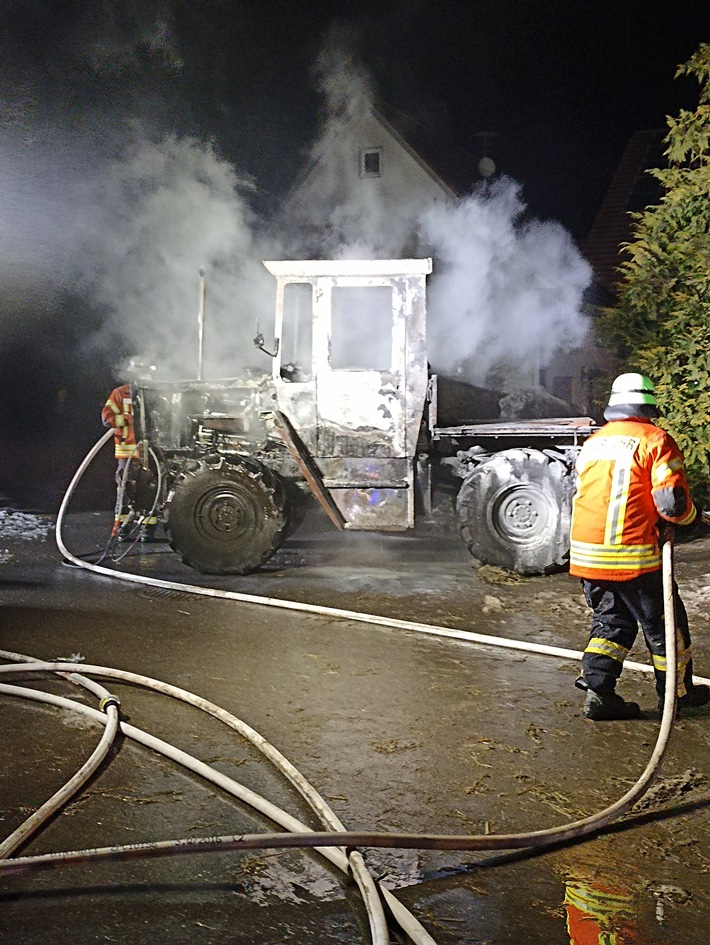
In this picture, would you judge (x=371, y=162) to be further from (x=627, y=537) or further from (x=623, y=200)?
(x=627, y=537)

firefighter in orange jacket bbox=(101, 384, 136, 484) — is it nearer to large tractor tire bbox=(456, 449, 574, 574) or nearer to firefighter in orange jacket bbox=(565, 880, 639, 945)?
large tractor tire bbox=(456, 449, 574, 574)

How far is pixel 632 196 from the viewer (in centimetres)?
2198

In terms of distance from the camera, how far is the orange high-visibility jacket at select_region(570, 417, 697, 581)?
3.97 m

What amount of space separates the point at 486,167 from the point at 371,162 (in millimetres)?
4505

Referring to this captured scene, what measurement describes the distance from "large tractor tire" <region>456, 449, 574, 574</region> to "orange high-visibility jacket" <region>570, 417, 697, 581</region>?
367 centimetres

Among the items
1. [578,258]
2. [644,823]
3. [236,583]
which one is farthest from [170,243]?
[578,258]

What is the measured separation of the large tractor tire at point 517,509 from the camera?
7.75 metres

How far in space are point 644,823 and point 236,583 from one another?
500cm

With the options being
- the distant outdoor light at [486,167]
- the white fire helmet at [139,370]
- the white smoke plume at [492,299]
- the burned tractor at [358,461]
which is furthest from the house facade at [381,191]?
the burned tractor at [358,461]

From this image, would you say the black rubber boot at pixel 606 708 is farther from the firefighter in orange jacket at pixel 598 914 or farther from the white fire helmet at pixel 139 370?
the white fire helmet at pixel 139 370

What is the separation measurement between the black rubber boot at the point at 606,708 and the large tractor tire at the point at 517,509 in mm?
3589

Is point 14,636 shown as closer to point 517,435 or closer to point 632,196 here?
point 517,435

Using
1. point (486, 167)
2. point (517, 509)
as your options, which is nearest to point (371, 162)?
point (486, 167)

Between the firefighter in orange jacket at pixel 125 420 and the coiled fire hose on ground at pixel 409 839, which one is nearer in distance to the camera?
the coiled fire hose on ground at pixel 409 839
